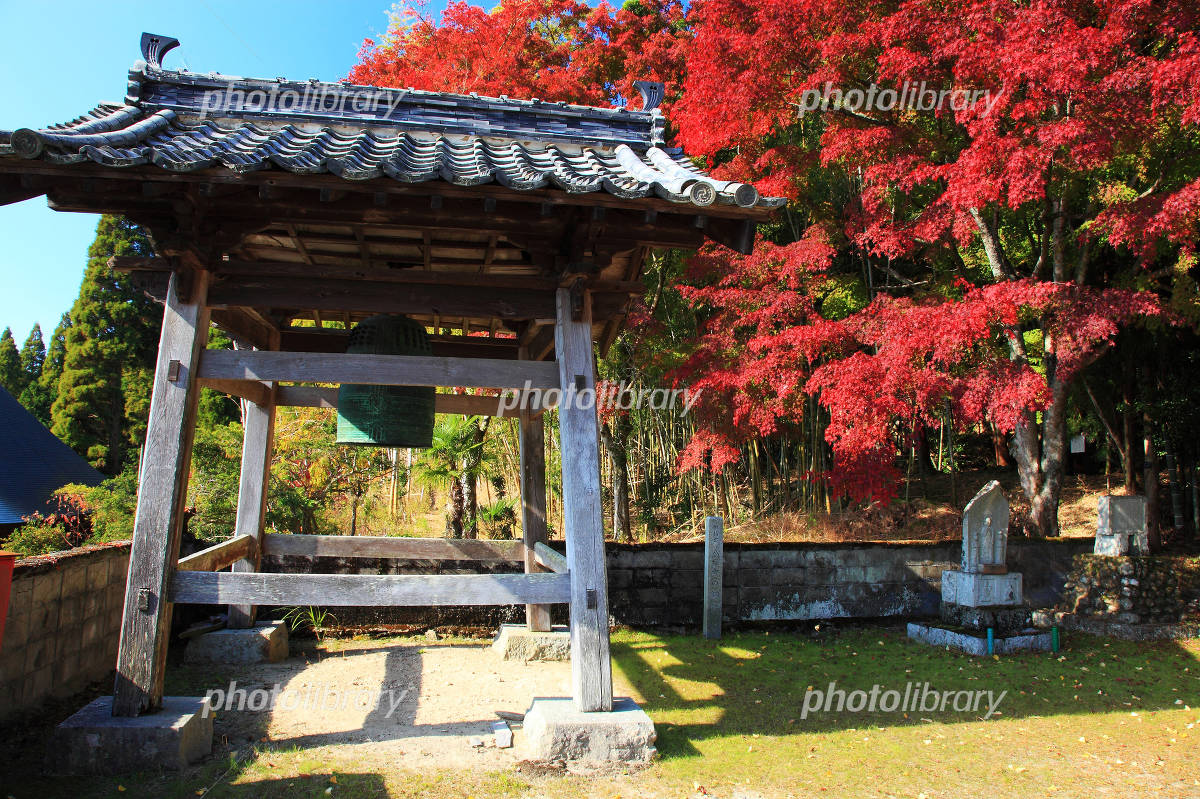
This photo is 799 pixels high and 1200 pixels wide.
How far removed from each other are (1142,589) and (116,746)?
825 centimetres

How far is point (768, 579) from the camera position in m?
6.71

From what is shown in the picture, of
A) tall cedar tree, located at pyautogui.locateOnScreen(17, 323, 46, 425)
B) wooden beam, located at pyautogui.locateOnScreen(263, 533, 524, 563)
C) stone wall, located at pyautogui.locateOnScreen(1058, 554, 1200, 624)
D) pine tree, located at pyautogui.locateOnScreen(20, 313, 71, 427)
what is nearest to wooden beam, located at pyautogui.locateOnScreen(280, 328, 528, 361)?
wooden beam, located at pyautogui.locateOnScreen(263, 533, 524, 563)

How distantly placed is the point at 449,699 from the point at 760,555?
135 inches

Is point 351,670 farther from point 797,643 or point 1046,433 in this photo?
point 1046,433

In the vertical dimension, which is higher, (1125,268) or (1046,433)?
(1125,268)

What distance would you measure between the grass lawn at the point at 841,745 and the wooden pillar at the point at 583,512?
46 cm

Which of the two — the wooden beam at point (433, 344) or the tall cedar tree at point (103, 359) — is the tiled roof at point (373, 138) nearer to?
the wooden beam at point (433, 344)

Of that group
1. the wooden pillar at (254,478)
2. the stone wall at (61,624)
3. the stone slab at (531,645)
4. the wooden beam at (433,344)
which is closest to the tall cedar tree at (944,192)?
the wooden beam at (433,344)

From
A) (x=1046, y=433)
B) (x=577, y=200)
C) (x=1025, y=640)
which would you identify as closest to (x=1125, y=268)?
(x=1046, y=433)

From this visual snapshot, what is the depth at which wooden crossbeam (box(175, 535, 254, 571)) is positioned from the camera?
4.08 m

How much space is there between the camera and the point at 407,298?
401 centimetres
